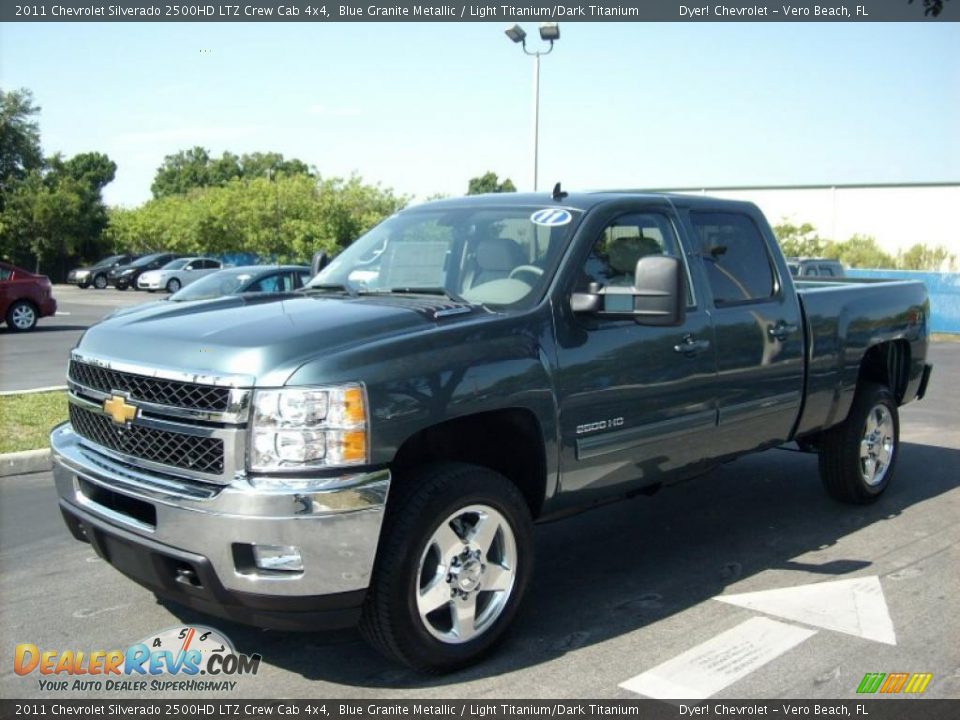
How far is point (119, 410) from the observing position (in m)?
3.96

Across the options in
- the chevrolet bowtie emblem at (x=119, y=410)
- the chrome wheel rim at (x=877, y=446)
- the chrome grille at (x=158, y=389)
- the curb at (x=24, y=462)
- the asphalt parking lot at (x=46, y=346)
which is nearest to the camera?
the chrome grille at (x=158, y=389)

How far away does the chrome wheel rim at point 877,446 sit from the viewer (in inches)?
268

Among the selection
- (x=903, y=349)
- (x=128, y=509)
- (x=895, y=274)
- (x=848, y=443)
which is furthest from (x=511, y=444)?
(x=895, y=274)

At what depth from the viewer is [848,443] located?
6629 mm

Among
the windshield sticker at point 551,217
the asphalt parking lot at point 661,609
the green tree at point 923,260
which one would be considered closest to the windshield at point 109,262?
the green tree at point 923,260

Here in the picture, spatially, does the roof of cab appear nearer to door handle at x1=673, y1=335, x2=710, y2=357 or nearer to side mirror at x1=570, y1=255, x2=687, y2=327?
side mirror at x1=570, y1=255, x2=687, y2=327

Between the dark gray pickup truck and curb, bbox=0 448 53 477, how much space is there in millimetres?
3426

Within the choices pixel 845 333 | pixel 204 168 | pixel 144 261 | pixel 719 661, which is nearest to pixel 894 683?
pixel 719 661

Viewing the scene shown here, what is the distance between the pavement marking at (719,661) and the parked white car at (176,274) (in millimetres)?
35329

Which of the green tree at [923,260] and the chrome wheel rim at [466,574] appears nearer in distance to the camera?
the chrome wheel rim at [466,574]

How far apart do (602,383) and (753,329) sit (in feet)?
4.64

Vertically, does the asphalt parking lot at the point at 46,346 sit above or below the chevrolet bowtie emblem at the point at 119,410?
below

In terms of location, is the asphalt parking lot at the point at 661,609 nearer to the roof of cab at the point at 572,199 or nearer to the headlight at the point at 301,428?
the headlight at the point at 301,428

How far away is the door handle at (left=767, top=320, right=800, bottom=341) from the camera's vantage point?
570 cm
